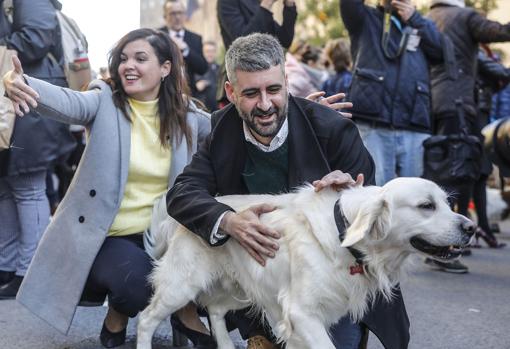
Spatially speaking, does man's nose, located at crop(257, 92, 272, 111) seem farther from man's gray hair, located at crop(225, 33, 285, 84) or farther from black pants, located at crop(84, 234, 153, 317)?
black pants, located at crop(84, 234, 153, 317)

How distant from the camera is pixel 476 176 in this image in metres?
6.48

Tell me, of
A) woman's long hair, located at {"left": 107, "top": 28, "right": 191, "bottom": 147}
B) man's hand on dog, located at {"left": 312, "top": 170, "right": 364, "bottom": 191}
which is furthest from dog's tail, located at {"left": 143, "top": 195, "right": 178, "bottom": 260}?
man's hand on dog, located at {"left": 312, "top": 170, "right": 364, "bottom": 191}

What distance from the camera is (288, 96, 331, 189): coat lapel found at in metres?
3.61

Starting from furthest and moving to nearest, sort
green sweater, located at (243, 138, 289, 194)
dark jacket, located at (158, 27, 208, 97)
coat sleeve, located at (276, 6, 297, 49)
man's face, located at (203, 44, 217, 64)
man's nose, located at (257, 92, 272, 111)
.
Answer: man's face, located at (203, 44, 217, 64) < dark jacket, located at (158, 27, 208, 97) < coat sleeve, located at (276, 6, 297, 49) < green sweater, located at (243, 138, 289, 194) < man's nose, located at (257, 92, 272, 111)

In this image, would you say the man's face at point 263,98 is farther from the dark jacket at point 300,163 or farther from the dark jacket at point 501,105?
the dark jacket at point 501,105

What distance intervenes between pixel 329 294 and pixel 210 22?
6496 cm

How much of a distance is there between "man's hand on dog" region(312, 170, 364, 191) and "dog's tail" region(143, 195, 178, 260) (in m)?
0.93

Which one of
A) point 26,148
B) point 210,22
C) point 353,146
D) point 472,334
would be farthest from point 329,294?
point 210,22

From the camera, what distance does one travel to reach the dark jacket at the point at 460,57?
6863mm

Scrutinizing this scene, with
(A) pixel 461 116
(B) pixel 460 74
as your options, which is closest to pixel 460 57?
(B) pixel 460 74

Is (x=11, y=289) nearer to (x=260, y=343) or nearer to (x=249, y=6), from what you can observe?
(x=260, y=343)

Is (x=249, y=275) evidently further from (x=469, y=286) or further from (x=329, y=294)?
(x=469, y=286)

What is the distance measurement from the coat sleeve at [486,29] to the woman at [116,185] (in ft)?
11.3

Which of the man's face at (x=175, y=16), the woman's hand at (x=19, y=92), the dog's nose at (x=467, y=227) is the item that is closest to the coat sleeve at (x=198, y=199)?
the woman's hand at (x=19, y=92)
